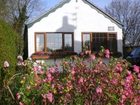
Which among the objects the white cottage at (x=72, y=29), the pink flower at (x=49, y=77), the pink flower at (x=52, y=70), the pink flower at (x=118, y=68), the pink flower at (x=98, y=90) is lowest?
the pink flower at (x=98, y=90)

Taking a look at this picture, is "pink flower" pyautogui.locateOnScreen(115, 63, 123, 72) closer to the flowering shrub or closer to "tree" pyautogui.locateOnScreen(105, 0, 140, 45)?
the flowering shrub

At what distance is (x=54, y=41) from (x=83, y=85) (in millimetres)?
24539

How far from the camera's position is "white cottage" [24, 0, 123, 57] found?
102ft

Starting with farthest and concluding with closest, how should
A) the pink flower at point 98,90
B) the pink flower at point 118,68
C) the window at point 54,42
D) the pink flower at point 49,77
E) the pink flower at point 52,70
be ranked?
the window at point 54,42 < the pink flower at point 52,70 < the pink flower at point 118,68 < the pink flower at point 49,77 < the pink flower at point 98,90

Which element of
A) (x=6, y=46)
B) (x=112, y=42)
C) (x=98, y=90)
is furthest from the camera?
(x=112, y=42)

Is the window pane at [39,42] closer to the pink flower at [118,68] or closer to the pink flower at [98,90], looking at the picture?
the pink flower at [118,68]

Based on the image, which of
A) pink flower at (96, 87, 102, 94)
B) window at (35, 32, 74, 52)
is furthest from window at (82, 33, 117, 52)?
pink flower at (96, 87, 102, 94)

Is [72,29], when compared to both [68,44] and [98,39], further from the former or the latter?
[98,39]

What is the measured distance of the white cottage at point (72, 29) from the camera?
3116 cm

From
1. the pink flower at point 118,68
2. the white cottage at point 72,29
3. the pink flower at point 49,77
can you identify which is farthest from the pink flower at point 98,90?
the white cottage at point 72,29

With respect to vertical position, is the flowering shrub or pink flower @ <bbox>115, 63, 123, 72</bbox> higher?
pink flower @ <bbox>115, 63, 123, 72</bbox>

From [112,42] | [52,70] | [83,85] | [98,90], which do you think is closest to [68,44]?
[112,42]

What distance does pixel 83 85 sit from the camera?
696 centimetres

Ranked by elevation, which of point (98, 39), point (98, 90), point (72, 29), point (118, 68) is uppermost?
point (72, 29)
